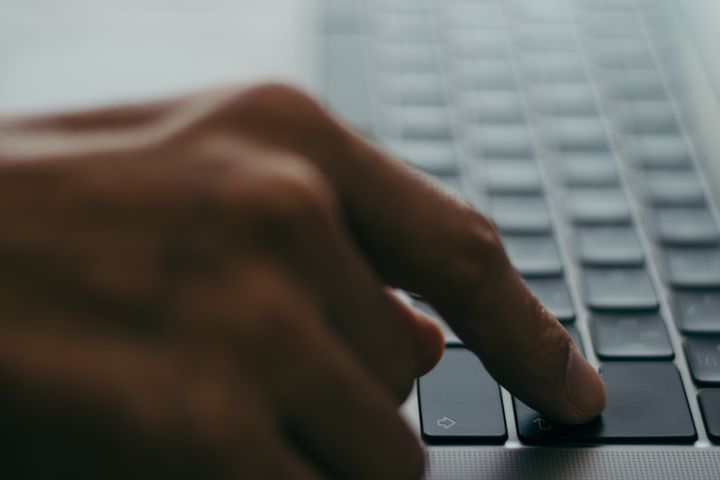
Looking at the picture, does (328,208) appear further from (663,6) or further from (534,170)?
(663,6)

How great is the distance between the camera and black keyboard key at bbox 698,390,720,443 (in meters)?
0.36

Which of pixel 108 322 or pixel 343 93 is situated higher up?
pixel 108 322

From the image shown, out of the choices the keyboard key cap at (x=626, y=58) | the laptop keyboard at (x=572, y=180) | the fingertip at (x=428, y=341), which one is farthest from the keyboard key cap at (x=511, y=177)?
the fingertip at (x=428, y=341)

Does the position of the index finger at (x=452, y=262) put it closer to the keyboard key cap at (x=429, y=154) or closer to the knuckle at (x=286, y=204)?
the knuckle at (x=286, y=204)

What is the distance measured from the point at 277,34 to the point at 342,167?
0.41 meters

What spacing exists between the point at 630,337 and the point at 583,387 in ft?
0.26

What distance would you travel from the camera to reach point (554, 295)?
0.43 meters

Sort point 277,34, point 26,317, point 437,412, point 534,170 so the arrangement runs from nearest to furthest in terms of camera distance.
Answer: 1. point 26,317
2. point 437,412
3. point 534,170
4. point 277,34

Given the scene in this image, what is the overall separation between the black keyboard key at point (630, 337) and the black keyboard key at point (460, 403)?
0.06 m

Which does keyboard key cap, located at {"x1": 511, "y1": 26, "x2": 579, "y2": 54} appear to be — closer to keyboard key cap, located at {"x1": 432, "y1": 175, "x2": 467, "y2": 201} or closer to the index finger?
keyboard key cap, located at {"x1": 432, "y1": 175, "x2": 467, "y2": 201}

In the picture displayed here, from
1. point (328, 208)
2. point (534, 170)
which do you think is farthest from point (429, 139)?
point (328, 208)

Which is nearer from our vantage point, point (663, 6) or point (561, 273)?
point (561, 273)

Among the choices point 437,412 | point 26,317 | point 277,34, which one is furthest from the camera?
point 277,34

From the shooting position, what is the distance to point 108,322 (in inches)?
9.2
